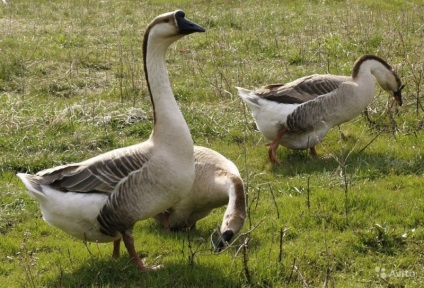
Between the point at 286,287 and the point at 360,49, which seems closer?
the point at 286,287

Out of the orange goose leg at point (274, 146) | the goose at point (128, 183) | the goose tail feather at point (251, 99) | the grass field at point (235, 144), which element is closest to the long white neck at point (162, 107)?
the goose at point (128, 183)

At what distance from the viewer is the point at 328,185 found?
7289 mm

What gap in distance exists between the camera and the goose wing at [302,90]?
8.73 m

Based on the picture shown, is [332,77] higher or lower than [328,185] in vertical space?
higher

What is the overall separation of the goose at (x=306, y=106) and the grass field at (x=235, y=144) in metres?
0.29

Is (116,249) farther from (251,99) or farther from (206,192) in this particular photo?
(251,99)

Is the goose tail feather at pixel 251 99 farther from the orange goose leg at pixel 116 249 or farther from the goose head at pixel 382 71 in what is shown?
the orange goose leg at pixel 116 249

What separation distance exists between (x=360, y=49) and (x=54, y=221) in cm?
932

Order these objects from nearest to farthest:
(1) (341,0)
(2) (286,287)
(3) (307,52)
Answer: (2) (286,287), (3) (307,52), (1) (341,0)

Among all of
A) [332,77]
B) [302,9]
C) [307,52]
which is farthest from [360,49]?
[302,9]

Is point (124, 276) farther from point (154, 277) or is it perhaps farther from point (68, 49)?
point (68, 49)

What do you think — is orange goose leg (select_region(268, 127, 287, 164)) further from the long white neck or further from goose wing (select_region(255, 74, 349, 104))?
the long white neck

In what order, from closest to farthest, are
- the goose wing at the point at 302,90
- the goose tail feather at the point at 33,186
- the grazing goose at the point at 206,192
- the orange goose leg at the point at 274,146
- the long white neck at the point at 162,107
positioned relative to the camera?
the goose tail feather at the point at 33,186
the long white neck at the point at 162,107
the grazing goose at the point at 206,192
the orange goose leg at the point at 274,146
the goose wing at the point at 302,90

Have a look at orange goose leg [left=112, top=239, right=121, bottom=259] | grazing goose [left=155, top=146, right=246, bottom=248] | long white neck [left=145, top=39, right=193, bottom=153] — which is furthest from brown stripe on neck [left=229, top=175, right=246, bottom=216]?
orange goose leg [left=112, top=239, right=121, bottom=259]
